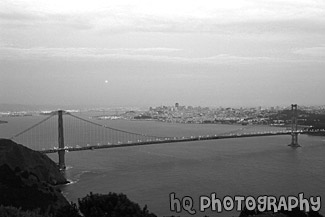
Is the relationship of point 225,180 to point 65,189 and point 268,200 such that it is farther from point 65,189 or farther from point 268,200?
point 268,200

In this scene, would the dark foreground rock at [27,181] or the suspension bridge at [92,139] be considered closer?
the dark foreground rock at [27,181]

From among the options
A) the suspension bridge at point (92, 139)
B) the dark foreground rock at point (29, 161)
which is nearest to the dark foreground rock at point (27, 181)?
the dark foreground rock at point (29, 161)

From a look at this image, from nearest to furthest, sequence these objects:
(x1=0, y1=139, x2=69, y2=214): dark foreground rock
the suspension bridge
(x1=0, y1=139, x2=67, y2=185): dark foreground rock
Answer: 1. (x1=0, y1=139, x2=69, y2=214): dark foreground rock
2. (x1=0, y1=139, x2=67, y2=185): dark foreground rock
3. the suspension bridge

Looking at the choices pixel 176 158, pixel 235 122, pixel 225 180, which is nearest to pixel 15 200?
pixel 225 180

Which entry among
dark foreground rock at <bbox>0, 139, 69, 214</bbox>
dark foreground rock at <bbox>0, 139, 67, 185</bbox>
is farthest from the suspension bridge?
dark foreground rock at <bbox>0, 139, 69, 214</bbox>

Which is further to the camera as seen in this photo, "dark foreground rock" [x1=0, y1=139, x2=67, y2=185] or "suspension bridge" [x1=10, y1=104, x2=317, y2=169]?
"suspension bridge" [x1=10, y1=104, x2=317, y2=169]

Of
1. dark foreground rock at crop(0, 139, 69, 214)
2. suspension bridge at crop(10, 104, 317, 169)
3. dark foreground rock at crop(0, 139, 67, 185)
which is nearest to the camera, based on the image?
dark foreground rock at crop(0, 139, 69, 214)

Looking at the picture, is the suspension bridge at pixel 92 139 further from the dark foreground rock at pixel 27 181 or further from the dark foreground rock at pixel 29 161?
the dark foreground rock at pixel 27 181

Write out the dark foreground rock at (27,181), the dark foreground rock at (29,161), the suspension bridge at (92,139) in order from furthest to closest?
the suspension bridge at (92,139)
the dark foreground rock at (29,161)
the dark foreground rock at (27,181)

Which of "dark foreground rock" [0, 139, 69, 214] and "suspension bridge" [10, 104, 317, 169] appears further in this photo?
"suspension bridge" [10, 104, 317, 169]

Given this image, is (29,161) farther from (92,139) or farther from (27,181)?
(92,139)

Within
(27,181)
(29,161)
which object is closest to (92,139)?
(29,161)

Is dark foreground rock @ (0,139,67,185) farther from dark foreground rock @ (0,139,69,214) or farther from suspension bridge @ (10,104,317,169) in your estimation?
suspension bridge @ (10,104,317,169)
